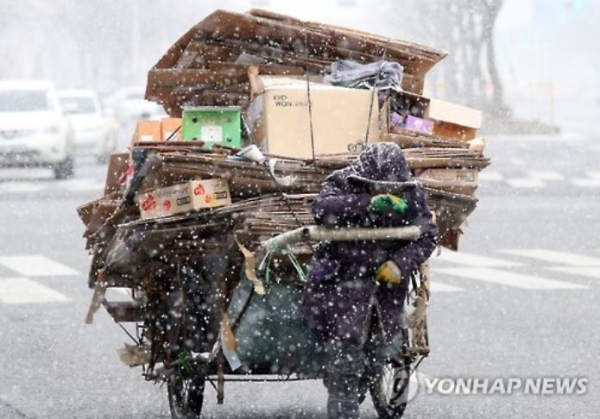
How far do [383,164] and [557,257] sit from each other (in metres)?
10.6

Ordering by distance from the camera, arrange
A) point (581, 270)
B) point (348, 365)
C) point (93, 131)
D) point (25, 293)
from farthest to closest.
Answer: point (93, 131)
point (581, 270)
point (25, 293)
point (348, 365)

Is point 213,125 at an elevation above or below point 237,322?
above

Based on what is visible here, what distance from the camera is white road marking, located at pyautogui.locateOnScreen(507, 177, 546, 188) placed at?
28594 millimetres

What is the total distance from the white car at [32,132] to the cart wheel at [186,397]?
2190 cm

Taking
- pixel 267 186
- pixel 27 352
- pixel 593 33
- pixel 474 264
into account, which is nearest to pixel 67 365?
pixel 27 352

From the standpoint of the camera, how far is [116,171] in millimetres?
8875

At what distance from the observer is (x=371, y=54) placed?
8742 mm

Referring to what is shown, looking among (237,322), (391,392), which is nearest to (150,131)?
(237,322)

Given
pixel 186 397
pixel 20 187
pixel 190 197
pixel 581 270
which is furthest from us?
pixel 20 187

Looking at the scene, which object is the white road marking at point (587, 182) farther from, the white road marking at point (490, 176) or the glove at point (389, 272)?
the glove at point (389, 272)

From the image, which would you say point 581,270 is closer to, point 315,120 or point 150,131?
point 150,131

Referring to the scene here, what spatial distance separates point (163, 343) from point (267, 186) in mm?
1030

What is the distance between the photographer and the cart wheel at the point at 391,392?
26.6 ft

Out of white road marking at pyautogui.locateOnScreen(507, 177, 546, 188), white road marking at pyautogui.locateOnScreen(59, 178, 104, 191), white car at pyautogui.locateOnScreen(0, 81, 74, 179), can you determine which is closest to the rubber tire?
white car at pyautogui.locateOnScreen(0, 81, 74, 179)
